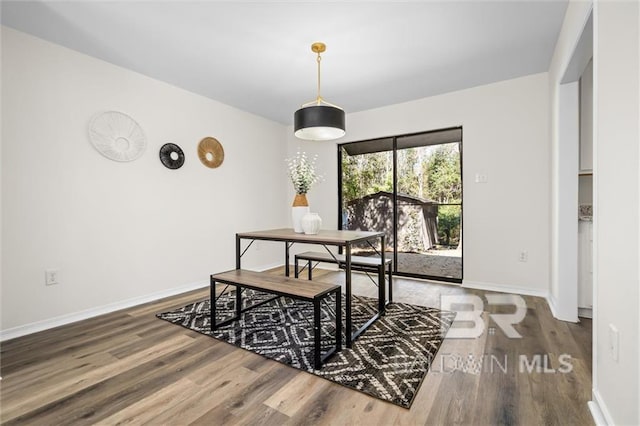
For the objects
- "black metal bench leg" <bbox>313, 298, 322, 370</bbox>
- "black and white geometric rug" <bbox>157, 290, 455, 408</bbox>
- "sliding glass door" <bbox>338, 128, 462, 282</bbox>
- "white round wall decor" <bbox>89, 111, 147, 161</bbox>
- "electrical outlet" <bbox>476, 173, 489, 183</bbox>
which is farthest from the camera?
"sliding glass door" <bbox>338, 128, 462, 282</bbox>

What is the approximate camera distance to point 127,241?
3.02 m

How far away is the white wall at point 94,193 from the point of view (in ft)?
7.65

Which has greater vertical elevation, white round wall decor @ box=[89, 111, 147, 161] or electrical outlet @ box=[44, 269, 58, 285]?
white round wall decor @ box=[89, 111, 147, 161]

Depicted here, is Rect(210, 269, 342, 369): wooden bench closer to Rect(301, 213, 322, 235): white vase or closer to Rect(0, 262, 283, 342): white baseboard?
Rect(301, 213, 322, 235): white vase

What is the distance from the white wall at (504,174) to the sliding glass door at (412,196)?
20 centimetres

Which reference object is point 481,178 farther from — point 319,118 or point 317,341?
point 317,341

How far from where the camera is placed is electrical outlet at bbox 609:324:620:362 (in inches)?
47.0

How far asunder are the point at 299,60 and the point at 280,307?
7.90 feet

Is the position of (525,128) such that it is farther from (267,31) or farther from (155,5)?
(155,5)

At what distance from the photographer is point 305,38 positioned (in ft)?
8.07

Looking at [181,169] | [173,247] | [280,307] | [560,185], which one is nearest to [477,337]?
[560,185]

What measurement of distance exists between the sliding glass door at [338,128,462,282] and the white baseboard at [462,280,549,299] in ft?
0.54

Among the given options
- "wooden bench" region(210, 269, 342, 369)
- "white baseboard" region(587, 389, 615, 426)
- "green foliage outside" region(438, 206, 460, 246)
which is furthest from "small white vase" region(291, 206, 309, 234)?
"green foliage outside" region(438, 206, 460, 246)

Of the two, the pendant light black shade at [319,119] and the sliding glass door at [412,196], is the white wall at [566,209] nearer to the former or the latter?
the sliding glass door at [412,196]
